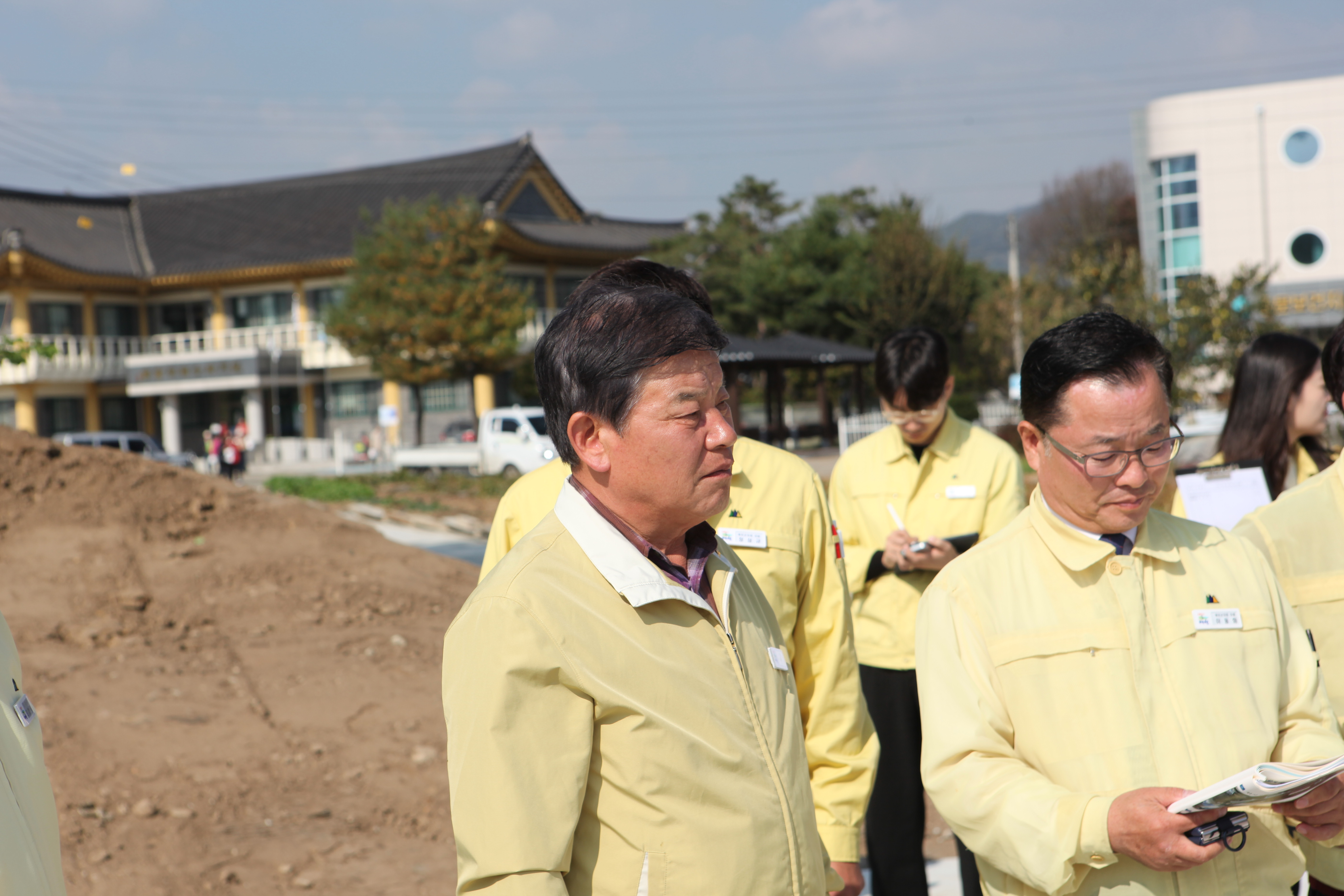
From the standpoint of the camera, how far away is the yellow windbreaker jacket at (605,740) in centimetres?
145

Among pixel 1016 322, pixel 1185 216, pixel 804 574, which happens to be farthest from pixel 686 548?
pixel 1185 216

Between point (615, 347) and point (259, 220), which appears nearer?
point (615, 347)

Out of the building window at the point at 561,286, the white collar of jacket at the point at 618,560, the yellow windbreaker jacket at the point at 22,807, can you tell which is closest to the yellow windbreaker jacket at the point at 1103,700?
the white collar of jacket at the point at 618,560

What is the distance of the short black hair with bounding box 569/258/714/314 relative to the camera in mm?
2297

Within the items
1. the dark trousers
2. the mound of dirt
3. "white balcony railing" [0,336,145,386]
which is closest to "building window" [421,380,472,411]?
"white balcony railing" [0,336,145,386]

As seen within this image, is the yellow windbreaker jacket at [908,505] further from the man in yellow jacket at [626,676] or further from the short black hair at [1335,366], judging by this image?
the man in yellow jacket at [626,676]

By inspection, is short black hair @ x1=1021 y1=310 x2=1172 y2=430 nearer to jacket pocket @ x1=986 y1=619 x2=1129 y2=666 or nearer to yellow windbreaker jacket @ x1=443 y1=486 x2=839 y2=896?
jacket pocket @ x1=986 y1=619 x2=1129 y2=666

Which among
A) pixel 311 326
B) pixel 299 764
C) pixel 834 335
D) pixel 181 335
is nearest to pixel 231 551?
pixel 299 764

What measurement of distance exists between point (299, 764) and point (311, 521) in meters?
5.58

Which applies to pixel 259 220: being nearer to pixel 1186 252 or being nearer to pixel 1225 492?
pixel 1186 252

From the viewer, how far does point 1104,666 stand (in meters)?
1.89

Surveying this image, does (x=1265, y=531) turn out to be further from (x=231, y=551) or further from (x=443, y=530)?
(x=443, y=530)

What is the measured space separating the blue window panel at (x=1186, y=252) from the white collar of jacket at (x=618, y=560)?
115 feet

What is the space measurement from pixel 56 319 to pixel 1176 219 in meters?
33.6
